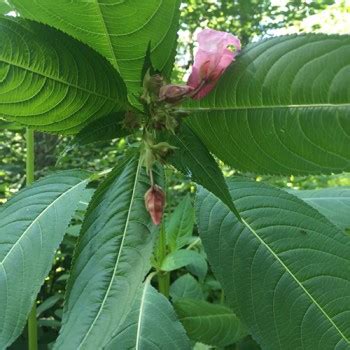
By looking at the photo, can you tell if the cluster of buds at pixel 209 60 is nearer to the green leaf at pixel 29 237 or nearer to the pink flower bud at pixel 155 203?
the pink flower bud at pixel 155 203

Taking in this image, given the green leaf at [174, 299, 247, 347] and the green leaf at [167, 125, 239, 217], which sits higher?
the green leaf at [167, 125, 239, 217]

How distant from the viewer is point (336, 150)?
0.66 metres

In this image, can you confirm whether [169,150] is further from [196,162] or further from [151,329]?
[151,329]

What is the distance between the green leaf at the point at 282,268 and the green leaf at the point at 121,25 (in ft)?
0.83

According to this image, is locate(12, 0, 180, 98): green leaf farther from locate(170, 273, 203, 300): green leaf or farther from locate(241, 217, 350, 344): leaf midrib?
locate(170, 273, 203, 300): green leaf

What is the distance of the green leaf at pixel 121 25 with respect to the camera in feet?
2.22

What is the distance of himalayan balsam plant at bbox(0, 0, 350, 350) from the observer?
65cm

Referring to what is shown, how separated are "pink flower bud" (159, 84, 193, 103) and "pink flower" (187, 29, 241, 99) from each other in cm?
3

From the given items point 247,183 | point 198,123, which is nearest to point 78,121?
point 198,123

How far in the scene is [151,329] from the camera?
908 mm

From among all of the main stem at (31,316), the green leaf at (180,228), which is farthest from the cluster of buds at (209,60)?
the green leaf at (180,228)

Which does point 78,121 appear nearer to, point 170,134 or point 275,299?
point 170,134

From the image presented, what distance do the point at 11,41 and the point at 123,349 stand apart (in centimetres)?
50

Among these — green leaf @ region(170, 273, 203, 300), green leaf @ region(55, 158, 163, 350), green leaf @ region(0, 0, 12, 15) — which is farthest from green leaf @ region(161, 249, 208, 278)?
green leaf @ region(0, 0, 12, 15)
